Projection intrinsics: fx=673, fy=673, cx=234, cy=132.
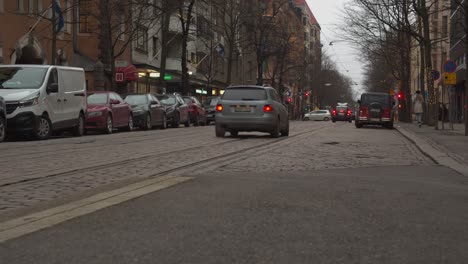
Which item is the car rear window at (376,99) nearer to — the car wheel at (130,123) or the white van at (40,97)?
the car wheel at (130,123)

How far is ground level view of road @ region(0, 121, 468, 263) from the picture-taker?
177 inches

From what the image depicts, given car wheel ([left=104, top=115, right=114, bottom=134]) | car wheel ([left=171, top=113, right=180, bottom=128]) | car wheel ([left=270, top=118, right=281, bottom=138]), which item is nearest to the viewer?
car wheel ([left=270, top=118, right=281, bottom=138])

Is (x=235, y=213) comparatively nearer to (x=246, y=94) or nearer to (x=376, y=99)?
(x=246, y=94)

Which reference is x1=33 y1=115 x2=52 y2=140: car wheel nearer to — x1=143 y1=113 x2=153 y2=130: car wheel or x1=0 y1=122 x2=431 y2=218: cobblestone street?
x1=0 y1=122 x2=431 y2=218: cobblestone street

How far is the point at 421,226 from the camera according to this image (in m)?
5.50

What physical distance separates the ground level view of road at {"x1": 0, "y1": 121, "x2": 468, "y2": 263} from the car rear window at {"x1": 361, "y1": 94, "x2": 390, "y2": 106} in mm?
27998

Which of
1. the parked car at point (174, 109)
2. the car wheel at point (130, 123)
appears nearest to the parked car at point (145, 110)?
the car wheel at point (130, 123)

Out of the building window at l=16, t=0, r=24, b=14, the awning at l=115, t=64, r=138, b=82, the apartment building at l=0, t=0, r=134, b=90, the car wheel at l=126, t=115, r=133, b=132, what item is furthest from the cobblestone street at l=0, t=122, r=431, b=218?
the awning at l=115, t=64, r=138, b=82

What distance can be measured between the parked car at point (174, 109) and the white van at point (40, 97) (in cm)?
1041

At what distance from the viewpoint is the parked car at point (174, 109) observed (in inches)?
1212

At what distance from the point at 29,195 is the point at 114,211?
5.40 ft

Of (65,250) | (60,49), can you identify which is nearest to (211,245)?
(65,250)

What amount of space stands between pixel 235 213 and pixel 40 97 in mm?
12878

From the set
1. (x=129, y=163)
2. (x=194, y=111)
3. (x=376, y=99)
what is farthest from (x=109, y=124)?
(x=376, y=99)
